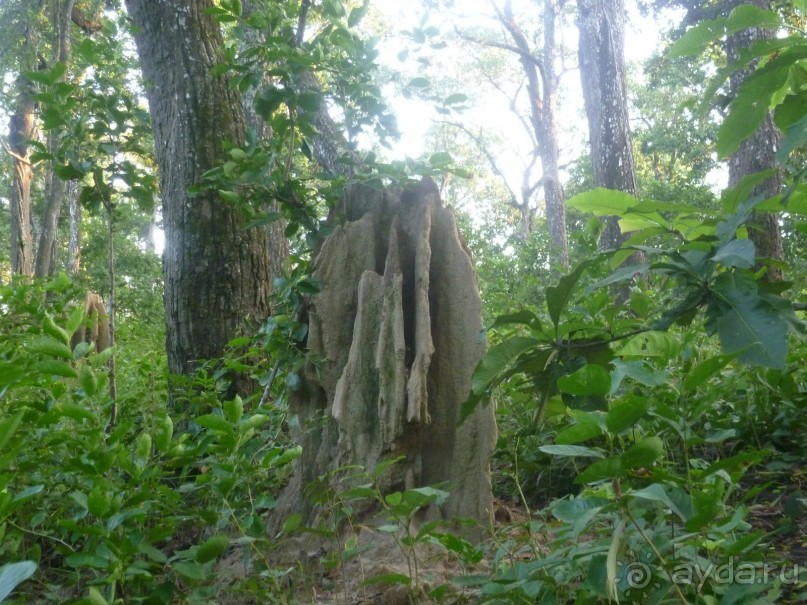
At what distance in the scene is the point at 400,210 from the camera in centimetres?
367

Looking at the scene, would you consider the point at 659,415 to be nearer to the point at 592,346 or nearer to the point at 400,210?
the point at 592,346

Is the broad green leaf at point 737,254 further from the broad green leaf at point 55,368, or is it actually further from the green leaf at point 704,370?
the broad green leaf at point 55,368

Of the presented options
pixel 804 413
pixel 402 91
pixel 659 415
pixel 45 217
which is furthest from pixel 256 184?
pixel 45 217

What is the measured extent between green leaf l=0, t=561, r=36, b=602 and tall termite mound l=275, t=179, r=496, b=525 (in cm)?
191

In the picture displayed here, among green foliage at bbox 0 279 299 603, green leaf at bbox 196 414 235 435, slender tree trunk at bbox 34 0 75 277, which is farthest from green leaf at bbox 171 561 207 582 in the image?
slender tree trunk at bbox 34 0 75 277

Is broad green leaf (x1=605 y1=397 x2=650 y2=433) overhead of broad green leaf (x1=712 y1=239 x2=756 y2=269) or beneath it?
beneath

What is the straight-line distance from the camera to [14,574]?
1040 mm

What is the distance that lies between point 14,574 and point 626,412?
1137mm

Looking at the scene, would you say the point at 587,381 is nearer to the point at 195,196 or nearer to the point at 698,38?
the point at 698,38

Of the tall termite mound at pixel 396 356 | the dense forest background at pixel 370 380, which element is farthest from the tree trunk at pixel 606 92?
the tall termite mound at pixel 396 356

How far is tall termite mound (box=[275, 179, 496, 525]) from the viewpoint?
3098 millimetres

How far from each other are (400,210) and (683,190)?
1479cm

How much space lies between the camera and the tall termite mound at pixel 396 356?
310cm

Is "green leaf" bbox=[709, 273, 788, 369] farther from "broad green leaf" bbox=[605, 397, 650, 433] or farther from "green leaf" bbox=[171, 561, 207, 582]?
"green leaf" bbox=[171, 561, 207, 582]
